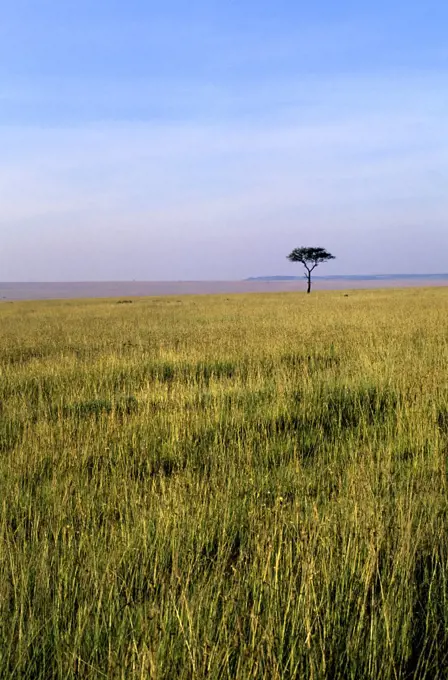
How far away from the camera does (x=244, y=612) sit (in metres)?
2.37

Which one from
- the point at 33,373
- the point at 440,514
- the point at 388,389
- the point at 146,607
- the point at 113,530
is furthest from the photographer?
the point at 33,373

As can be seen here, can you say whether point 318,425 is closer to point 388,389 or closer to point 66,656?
point 388,389

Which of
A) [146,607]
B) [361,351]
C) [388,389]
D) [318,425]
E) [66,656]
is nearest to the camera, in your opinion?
[66,656]

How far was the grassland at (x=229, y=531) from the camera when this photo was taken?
2152 millimetres

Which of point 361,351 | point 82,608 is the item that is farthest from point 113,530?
point 361,351

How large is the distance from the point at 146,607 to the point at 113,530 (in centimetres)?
83

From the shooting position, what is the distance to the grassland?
2.15 metres

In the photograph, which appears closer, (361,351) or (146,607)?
(146,607)

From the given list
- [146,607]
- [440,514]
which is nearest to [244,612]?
[146,607]

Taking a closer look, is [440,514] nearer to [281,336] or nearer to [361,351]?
[361,351]

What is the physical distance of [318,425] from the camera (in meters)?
5.79

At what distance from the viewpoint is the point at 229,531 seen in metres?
3.28

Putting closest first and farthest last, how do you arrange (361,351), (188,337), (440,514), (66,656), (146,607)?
1. (66,656)
2. (146,607)
3. (440,514)
4. (361,351)
5. (188,337)

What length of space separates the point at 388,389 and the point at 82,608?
557cm
